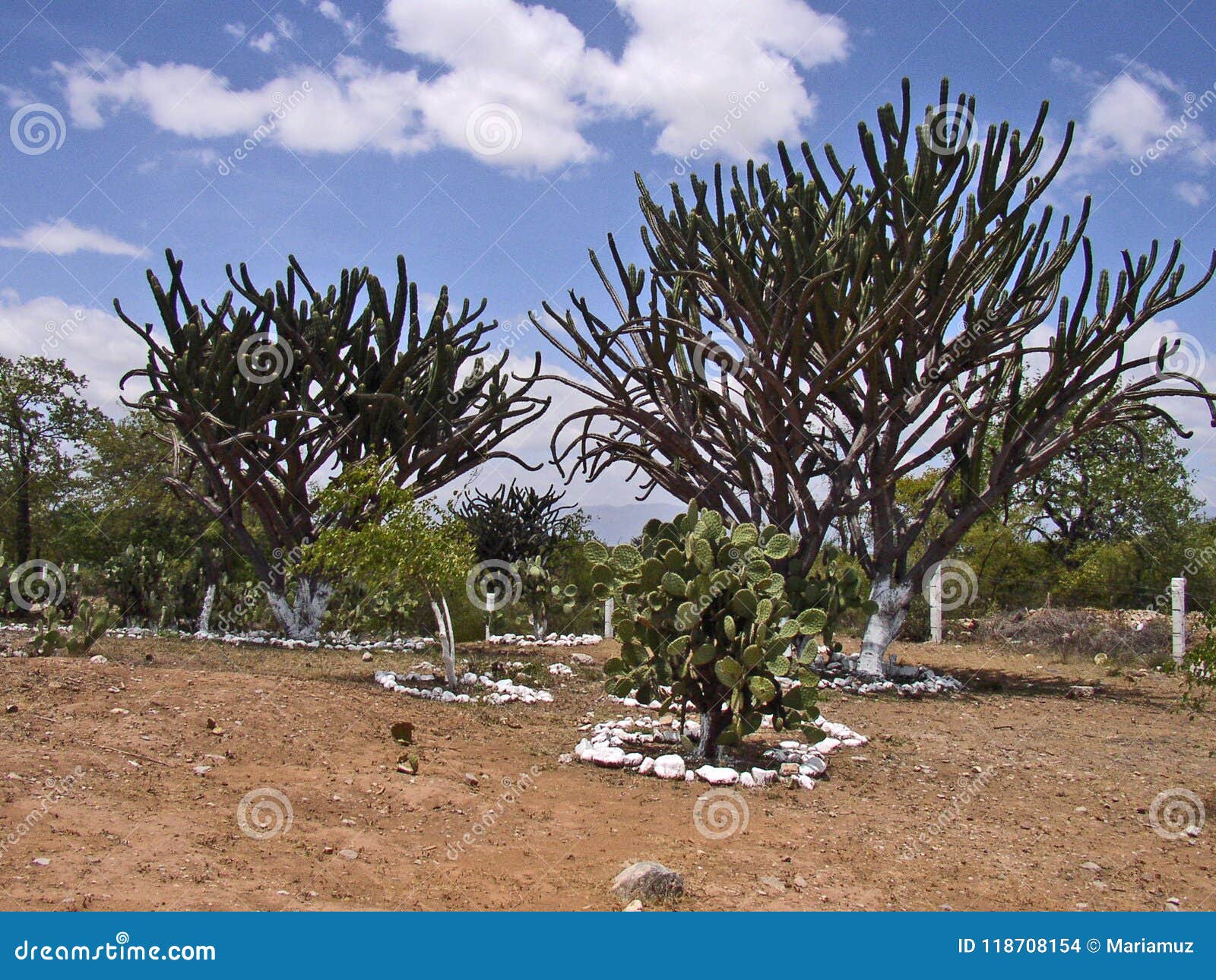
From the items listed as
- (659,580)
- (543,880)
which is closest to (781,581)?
(659,580)

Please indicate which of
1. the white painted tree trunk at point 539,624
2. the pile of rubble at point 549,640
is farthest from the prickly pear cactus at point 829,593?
the white painted tree trunk at point 539,624

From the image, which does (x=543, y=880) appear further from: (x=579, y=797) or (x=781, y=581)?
(x=781, y=581)

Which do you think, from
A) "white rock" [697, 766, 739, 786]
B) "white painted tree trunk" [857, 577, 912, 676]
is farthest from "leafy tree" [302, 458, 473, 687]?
"white painted tree trunk" [857, 577, 912, 676]

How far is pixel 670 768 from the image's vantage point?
6832mm

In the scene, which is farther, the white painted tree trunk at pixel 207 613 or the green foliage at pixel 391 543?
the white painted tree trunk at pixel 207 613

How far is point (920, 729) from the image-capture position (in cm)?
931

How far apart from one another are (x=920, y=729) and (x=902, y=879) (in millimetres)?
4851

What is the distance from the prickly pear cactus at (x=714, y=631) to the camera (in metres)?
6.86

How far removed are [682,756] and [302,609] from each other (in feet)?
32.2

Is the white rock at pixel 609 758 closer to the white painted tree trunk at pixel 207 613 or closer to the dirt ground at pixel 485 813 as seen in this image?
the dirt ground at pixel 485 813

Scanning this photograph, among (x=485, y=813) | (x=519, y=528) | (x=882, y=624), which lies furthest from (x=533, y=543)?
(x=485, y=813)

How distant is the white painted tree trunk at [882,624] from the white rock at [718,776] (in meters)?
6.57

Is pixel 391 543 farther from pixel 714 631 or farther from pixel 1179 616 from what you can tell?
pixel 1179 616

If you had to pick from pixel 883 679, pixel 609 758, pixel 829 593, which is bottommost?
→ pixel 609 758
